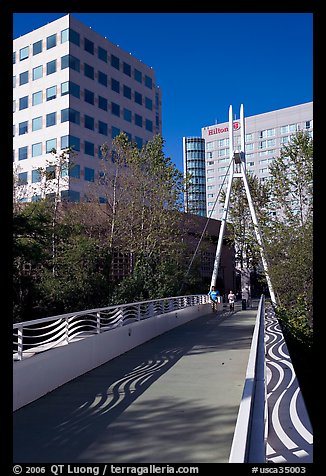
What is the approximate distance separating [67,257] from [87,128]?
24.2 m

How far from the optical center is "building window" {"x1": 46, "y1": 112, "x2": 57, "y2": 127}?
140ft

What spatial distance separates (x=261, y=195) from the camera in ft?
153

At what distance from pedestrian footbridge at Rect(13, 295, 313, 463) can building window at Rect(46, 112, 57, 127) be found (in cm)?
3388

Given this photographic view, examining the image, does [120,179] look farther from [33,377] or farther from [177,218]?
[33,377]

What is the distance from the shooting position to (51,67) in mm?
43094

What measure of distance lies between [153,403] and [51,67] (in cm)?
4125

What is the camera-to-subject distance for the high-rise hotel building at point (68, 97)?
4188cm

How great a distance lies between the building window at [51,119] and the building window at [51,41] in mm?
6039

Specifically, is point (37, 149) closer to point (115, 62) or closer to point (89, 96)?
point (89, 96)

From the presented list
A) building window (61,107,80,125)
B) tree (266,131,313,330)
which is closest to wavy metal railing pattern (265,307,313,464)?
tree (266,131,313,330)

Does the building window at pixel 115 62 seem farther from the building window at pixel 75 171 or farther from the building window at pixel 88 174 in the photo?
the building window at pixel 75 171

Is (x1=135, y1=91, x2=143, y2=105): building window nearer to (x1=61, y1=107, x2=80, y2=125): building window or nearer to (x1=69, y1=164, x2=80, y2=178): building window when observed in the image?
(x1=61, y1=107, x2=80, y2=125): building window
